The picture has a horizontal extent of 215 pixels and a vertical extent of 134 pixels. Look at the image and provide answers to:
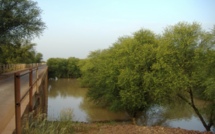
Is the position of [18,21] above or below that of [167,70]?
above

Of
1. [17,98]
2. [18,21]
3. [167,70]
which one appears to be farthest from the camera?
[18,21]

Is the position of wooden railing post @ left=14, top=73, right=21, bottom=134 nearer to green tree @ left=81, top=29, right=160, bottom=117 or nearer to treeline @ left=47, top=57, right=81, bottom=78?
green tree @ left=81, top=29, right=160, bottom=117

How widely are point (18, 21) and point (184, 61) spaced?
53.6 ft

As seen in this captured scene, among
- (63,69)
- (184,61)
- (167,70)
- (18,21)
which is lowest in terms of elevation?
(63,69)

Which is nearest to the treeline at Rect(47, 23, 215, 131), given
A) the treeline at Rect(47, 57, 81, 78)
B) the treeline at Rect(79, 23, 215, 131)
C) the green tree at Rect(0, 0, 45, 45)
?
the treeline at Rect(79, 23, 215, 131)

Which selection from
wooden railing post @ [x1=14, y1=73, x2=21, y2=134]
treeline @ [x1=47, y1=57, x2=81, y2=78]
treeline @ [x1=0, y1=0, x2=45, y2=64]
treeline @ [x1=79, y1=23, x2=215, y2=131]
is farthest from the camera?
treeline @ [x1=47, y1=57, x2=81, y2=78]

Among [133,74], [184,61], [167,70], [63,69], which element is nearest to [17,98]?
[167,70]

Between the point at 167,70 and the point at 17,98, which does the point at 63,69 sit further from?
the point at 17,98

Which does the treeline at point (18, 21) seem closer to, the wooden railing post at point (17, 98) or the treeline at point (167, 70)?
the treeline at point (167, 70)

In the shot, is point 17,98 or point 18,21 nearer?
point 17,98

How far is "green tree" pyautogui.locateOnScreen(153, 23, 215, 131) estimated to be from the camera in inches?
915

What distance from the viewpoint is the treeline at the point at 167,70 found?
22.9 metres

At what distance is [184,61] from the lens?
24.8m

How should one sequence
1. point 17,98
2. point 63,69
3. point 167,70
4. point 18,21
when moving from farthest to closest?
point 63,69 → point 18,21 → point 167,70 → point 17,98
